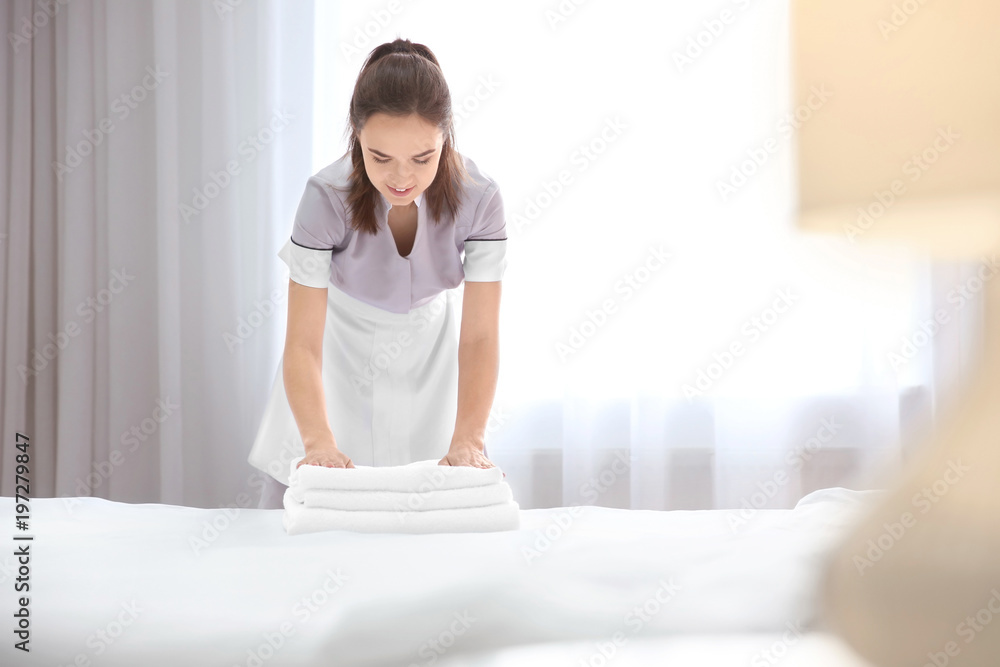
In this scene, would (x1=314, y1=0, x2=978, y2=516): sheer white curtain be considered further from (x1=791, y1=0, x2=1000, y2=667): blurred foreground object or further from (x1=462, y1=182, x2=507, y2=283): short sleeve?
(x1=791, y1=0, x2=1000, y2=667): blurred foreground object

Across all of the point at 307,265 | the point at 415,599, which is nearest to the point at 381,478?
the point at 415,599

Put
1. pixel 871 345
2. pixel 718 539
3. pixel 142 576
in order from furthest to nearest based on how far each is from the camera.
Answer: pixel 871 345 → pixel 718 539 → pixel 142 576

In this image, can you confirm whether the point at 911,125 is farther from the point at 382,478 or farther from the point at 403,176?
the point at 403,176

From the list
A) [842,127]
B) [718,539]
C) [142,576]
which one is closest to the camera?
[842,127]

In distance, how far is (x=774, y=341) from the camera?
2676mm

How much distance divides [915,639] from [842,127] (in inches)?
6.3

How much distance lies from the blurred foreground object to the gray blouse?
1229mm

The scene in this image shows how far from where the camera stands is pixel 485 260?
4.73 feet

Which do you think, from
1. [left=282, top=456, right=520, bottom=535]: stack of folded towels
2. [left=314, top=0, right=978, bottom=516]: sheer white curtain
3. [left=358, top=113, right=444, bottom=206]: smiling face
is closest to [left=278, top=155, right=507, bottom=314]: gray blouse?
[left=358, top=113, right=444, bottom=206]: smiling face

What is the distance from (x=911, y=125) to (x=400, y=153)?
1143mm

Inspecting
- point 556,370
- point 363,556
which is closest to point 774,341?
point 556,370

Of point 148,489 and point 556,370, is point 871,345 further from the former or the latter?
point 148,489

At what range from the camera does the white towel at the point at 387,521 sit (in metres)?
1.04

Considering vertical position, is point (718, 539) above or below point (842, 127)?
below
